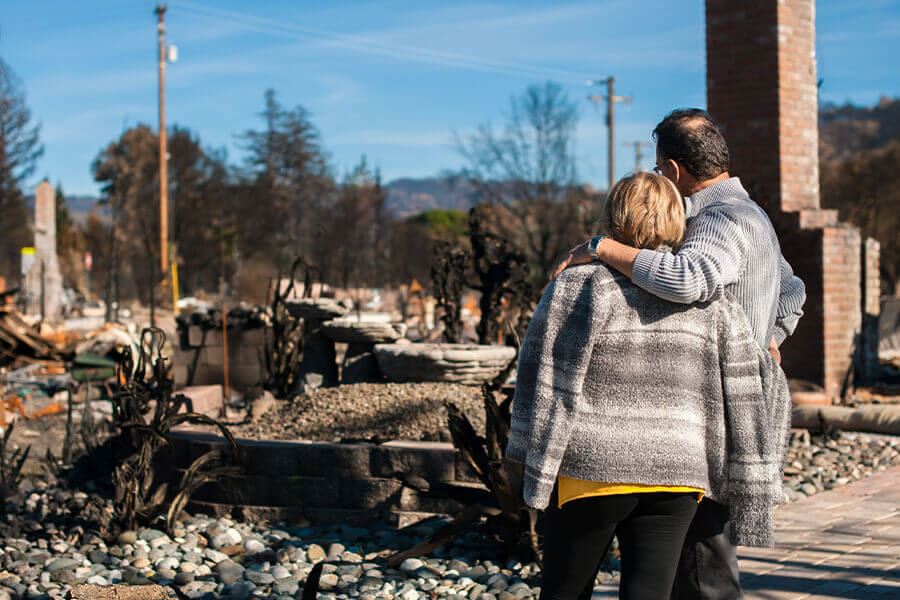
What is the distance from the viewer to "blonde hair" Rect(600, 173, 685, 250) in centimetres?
250

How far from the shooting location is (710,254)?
2484 mm

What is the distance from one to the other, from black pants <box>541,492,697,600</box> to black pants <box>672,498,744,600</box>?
0.23 meters

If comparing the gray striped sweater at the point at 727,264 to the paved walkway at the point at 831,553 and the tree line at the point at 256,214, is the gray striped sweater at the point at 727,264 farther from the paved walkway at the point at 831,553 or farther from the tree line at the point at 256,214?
the tree line at the point at 256,214

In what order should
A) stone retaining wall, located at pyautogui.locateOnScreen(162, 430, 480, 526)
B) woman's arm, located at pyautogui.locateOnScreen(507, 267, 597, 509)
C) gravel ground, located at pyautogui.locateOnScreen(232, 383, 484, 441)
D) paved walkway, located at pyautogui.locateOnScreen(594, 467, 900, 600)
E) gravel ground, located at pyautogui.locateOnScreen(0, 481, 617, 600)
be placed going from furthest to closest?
gravel ground, located at pyautogui.locateOnScreen(232, 383, 484, 441)
stone retaining wall, located at pyautogui.locateOnScreen(162, 430, 480, 526)
gravel ground, located at pyautogui.locateOnScreen(0, 481, 617, 600)
paved walkway, located at pyautogui.locateOnScreen(594, 467, 900, 600)
woman's arm, located at pyautogui.locateOnScreen(507, 267, 597, 509)

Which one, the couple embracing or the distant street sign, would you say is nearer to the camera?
the couple embracing

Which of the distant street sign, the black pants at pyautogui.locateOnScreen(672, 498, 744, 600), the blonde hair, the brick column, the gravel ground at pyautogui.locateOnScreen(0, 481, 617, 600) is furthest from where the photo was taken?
the distant street sign

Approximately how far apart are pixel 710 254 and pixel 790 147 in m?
7.94

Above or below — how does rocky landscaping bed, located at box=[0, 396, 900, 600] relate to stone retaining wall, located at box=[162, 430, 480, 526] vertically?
below

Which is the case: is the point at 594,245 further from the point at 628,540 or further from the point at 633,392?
the point at 628,540

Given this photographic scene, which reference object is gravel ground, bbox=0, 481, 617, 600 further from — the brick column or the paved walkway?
the brick column

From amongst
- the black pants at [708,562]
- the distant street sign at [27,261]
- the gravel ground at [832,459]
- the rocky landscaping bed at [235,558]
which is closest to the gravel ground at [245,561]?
the rocky landscaping bed at [235,558]

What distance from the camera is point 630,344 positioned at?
2.40 m

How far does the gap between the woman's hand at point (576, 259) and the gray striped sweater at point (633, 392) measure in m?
0.03

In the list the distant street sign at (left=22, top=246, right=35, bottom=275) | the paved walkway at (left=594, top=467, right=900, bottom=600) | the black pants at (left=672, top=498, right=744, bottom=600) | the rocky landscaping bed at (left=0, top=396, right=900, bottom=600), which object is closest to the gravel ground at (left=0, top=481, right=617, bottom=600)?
the rocky landscaping bed at (left=0, top=396, right=900, bottom=600)
